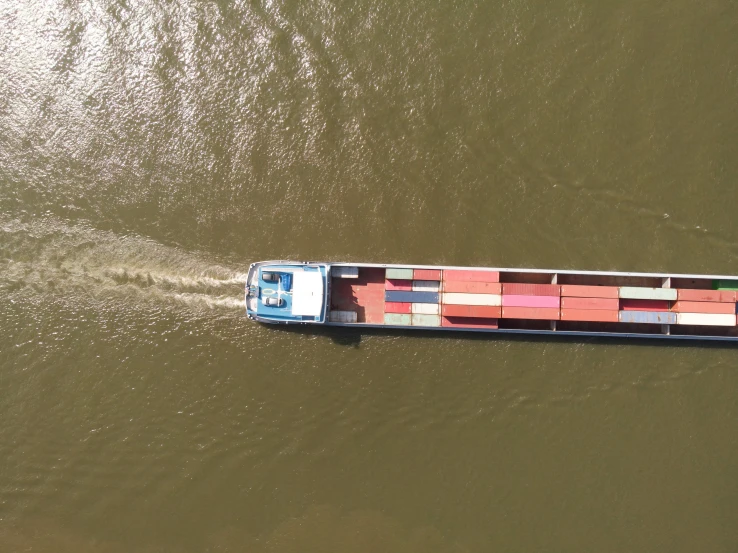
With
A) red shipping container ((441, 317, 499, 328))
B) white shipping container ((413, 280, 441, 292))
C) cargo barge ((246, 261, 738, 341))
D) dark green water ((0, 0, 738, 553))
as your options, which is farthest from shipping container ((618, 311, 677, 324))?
white shipping container ((413, 280, 441, 292))

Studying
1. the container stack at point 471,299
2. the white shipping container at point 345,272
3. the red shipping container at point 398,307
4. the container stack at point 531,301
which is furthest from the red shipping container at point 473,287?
the white shipping container at point 345,272

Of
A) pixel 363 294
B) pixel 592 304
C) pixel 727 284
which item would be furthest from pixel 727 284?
pixel 363 294

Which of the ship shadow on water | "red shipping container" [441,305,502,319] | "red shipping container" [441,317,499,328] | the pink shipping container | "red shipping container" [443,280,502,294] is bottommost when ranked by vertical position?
the ship shadow on water

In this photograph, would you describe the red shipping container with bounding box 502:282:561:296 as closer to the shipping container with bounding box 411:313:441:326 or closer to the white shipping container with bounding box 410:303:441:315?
the white shipping container with bounding box 410:303:441:315

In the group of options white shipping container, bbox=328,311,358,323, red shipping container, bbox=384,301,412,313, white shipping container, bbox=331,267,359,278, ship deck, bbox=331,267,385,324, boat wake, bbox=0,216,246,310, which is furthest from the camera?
boat wake, bbox=0,216,246,310

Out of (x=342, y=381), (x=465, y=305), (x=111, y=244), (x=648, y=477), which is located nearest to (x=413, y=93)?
(x=465, y=305)
